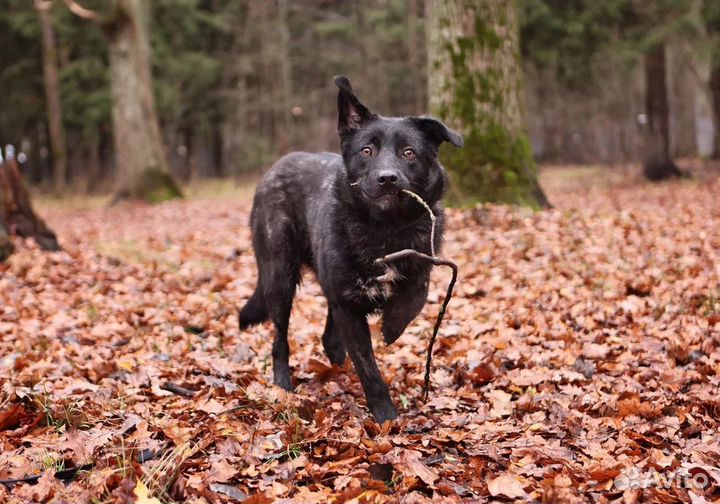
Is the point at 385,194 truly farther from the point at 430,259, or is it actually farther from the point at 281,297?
the point at 281,297

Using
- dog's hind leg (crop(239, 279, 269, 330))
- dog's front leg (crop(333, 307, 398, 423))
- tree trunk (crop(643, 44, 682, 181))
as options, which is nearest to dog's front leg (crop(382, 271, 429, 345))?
dog's front leg (crop(333, 307, 398, 423))

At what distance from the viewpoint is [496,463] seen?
11.7 ft

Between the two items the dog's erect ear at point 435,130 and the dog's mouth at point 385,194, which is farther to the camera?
the dog's erect ear at point 435,130

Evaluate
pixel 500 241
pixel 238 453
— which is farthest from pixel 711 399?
pixel 500 241

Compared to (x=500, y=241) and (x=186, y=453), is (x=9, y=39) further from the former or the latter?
(x=186, y=453)

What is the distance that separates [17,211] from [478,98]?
6.90 m

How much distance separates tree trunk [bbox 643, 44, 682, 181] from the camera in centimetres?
1906

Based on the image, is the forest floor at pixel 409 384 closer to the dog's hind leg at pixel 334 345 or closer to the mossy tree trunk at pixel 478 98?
the dog's hind leg at pixel 334 345

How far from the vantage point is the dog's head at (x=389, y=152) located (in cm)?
414

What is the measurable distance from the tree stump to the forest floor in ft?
2.62

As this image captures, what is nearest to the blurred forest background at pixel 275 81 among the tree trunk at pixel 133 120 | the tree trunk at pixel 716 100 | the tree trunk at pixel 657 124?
the tree trunk at pixel 716 100

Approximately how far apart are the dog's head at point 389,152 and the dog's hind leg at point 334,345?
1.40m

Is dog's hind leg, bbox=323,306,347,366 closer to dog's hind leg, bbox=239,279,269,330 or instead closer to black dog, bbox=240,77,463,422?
dog's hind leg, bbox=239,279,269,330

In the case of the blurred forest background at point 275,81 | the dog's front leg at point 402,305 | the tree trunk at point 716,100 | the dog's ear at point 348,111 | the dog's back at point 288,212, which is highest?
the blurred forest background at point 275,81
